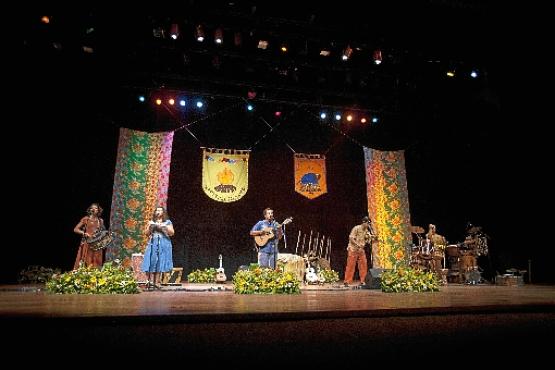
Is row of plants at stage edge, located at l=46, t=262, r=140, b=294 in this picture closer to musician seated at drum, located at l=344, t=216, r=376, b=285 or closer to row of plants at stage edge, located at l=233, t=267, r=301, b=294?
row of plants at stage edge, located at l=233, t=267, r=301, b=294

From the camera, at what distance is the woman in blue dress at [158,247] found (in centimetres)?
686

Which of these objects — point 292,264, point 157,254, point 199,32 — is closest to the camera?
point 157,254

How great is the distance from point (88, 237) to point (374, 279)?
5377 mm

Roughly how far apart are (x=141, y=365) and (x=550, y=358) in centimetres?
255

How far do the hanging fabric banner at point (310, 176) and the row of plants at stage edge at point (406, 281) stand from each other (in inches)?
165

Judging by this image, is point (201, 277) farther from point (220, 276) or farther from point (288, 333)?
point (288, 333)

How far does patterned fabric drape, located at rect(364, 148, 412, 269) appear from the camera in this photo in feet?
35.5

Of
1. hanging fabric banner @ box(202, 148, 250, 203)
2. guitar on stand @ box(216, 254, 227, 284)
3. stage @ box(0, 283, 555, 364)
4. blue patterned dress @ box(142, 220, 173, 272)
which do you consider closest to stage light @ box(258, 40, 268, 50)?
hanging fabric banner @ box(202, 148, 250, 203)

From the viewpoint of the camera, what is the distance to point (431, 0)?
6340mm

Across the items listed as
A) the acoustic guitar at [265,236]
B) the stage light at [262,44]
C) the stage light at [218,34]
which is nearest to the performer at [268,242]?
the acoustic guitar at [265,236]

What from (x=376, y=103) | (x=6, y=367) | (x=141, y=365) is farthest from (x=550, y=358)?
(x=376, y=103)

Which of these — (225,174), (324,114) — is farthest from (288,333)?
(324,114)

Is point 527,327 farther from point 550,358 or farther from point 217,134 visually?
point 217,134

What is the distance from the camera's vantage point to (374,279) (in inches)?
292
